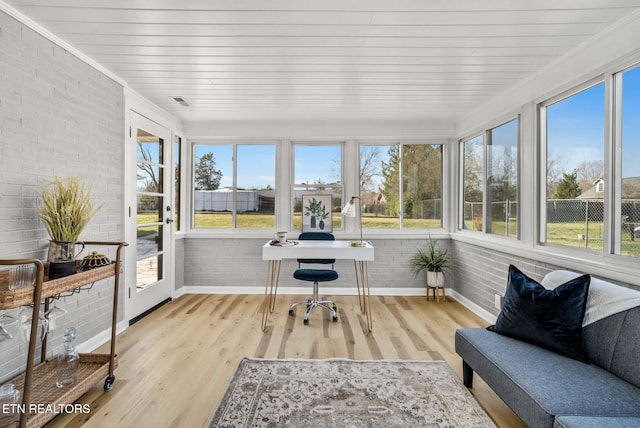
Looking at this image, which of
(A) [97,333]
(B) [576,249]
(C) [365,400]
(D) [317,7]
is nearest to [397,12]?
(D) [317,7]

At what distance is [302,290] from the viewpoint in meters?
4.68

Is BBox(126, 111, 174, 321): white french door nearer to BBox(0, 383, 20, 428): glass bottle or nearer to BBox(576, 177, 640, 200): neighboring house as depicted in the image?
BBox(0, 383, 20, 428): glass bottle

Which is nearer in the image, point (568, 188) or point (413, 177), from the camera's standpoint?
point (568, 188)

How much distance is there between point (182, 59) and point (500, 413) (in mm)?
3341

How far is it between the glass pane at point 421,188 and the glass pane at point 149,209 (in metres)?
3.23

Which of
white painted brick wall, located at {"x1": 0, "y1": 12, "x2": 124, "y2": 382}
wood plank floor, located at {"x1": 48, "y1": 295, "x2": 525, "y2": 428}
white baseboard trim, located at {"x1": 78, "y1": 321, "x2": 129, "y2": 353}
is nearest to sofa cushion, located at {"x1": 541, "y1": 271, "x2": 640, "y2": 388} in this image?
wood plank floor, located at {"x1": 48, "y1": 295, "x2": 525, "y2": 428}

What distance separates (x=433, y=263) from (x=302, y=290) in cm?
181

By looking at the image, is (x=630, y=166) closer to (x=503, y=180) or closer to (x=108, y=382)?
(x=503, y=180)

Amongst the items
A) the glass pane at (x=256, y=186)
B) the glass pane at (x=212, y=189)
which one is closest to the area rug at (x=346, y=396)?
the glass pane at (x=256, y=186)

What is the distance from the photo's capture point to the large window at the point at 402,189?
478 cm

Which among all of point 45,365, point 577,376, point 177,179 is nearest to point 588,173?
point 577,376

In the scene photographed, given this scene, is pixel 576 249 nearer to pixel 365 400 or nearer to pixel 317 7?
pixel 365 400

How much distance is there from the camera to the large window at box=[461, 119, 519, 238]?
11.3 feet

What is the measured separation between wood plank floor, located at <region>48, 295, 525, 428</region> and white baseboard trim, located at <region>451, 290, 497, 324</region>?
8 centimetres
